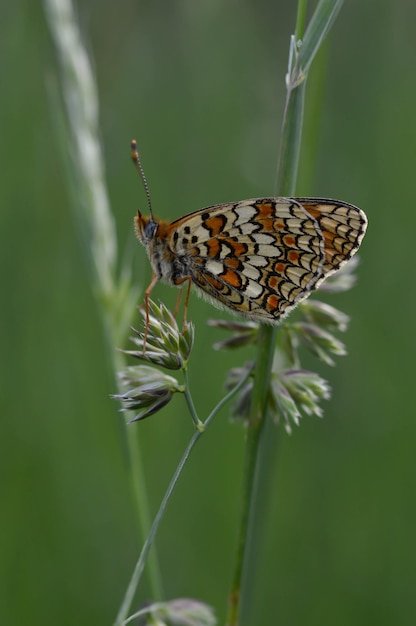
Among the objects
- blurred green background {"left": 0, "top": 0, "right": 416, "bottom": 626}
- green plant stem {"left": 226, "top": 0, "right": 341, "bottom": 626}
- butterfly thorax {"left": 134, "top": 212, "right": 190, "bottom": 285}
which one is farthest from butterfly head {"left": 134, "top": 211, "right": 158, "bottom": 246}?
green plant stem {"left": 226, "top": 0, "right": 341, "bottom": 626}

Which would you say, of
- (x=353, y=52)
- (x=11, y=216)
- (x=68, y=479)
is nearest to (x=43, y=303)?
(x=11, y=216)

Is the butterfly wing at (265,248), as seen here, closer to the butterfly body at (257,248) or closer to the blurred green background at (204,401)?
the butterfly body at (257,248)

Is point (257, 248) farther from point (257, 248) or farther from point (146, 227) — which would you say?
point (146, 227)

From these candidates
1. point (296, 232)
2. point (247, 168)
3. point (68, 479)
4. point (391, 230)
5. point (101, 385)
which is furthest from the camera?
point (247, 168)

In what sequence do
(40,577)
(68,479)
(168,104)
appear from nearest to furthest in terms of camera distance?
(40,577)
(68,479)
(168,104)

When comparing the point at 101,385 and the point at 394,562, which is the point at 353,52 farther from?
the point at 394,562

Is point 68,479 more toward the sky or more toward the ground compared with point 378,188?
more toward the ground

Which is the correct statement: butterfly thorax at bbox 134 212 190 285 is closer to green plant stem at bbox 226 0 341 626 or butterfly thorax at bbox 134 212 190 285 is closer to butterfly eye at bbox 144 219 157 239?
butterfly eye at bbox 144 219 157 239

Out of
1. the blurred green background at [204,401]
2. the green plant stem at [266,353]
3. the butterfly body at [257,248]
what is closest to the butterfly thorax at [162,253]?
the butterfly body at [257,248]
